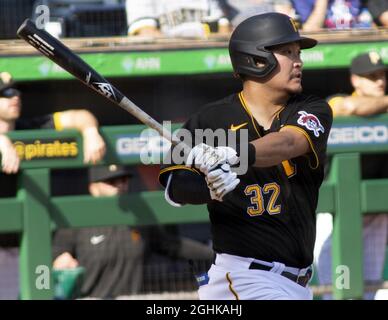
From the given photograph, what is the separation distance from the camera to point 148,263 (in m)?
5.67

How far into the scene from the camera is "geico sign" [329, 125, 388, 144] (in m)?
5.73

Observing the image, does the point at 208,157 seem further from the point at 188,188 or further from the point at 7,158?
the point at 7,158

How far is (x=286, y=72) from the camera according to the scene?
3672mm

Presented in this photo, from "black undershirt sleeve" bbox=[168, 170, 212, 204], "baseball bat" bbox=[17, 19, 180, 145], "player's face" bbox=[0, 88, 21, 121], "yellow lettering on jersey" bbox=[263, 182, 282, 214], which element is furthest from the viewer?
"player's face" bbox=[0, 88, 21, 121]

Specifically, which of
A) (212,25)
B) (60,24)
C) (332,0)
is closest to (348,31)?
(332,0)

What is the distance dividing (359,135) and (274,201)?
2.27 m

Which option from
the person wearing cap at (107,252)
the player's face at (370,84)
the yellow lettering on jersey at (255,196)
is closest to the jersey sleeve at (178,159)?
the yellow lettering on jersey at (255,196)

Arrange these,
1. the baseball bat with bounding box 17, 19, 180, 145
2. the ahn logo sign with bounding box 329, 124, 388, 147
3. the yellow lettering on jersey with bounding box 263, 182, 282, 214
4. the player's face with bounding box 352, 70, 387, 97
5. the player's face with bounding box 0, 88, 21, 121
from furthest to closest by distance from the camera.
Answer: the player's face with bounding box 352, 70, 387, 97 → the ahn logo sign with bounding box 329, 124, 388, 147 → the player's face with bounding box 0, 88, 21, 121 → the yellow lettering on jersey with bounding box 263, 182, 282, 214 → the baseball bat with bounding box 17, 19, 180, 145

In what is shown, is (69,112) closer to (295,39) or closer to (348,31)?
(348,31)

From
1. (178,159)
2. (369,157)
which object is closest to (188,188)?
(178,159)

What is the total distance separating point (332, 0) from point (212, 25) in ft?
2.89

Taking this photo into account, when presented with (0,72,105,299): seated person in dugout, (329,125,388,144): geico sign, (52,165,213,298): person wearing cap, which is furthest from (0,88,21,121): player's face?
(329,125,388,144): geico sign

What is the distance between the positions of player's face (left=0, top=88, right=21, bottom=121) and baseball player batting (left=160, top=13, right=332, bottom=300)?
6.86 ft

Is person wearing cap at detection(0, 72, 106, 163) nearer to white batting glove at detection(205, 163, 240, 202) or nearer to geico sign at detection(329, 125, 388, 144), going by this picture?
geico sign at detection(329, 125, 388, 144)
